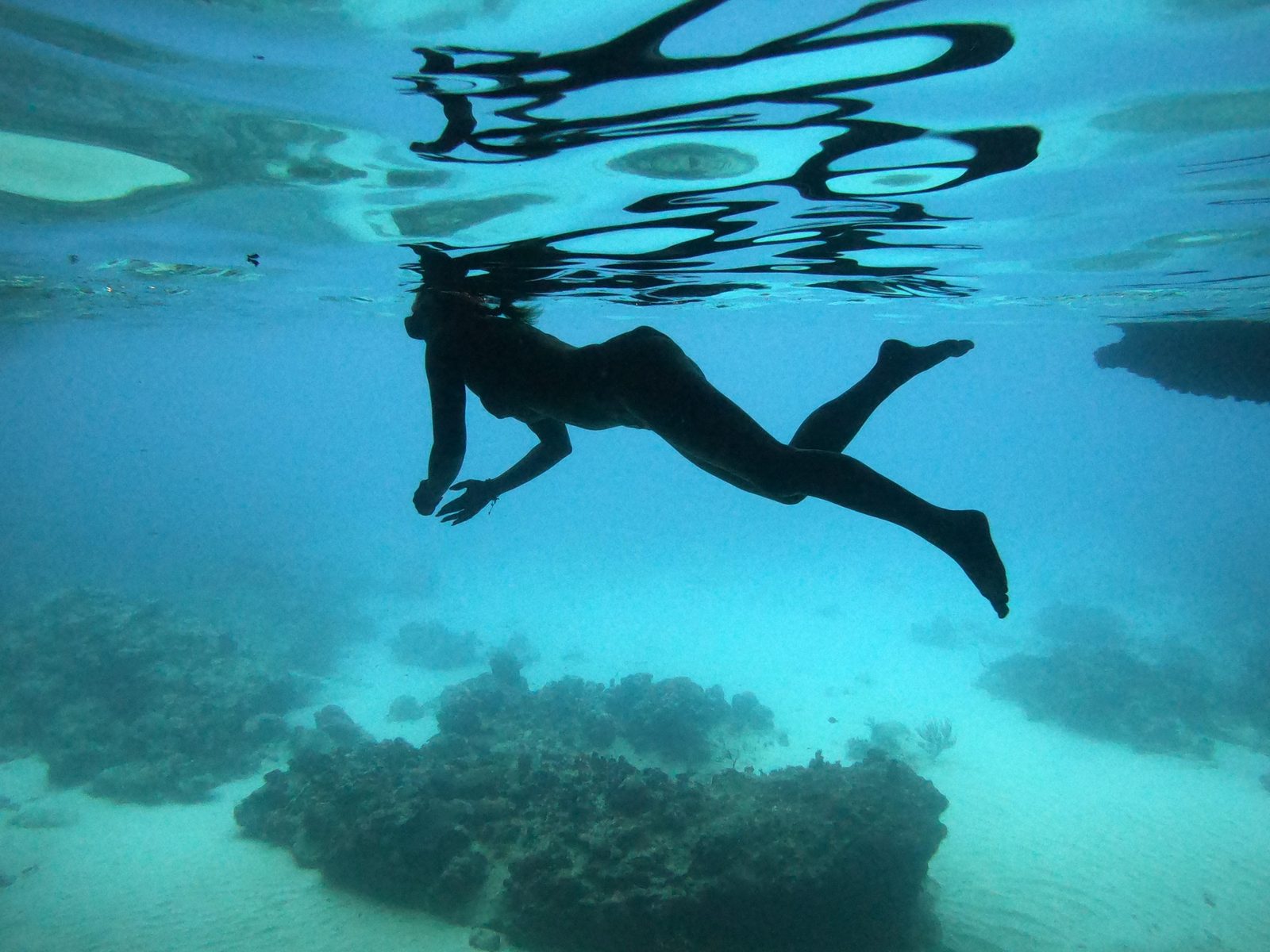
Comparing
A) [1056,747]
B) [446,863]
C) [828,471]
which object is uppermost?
[828,471]

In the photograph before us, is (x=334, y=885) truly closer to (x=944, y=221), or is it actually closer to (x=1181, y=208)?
(x=944, y=221)

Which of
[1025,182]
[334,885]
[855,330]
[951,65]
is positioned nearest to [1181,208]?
[1025,182]

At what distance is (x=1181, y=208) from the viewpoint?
8914mm

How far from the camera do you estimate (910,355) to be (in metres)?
4.22

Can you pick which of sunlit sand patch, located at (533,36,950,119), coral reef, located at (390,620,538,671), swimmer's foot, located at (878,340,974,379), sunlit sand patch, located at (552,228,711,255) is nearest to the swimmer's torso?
swimmer's foot, located at (878,340,974,379)

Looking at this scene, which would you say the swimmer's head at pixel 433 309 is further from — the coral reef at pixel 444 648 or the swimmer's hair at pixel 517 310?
the coral reef at pixel 444 648

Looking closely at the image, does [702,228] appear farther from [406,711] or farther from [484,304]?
[406,711]

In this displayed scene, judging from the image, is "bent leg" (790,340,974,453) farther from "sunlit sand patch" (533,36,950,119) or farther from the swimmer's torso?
Answer: "sunlit sand patch" (533,36,950,119)

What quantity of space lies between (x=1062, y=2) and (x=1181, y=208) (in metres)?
6.30

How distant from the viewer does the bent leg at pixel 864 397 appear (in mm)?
3967

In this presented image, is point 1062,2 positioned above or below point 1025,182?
above

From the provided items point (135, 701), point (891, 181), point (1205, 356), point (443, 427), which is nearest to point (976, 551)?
point (443, 427)

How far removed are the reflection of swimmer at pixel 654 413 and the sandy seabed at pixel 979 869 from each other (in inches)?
247

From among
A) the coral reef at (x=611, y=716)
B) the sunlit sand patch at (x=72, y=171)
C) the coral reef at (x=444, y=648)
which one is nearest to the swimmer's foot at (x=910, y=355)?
→ the coral reef at (x=611, y=716)
